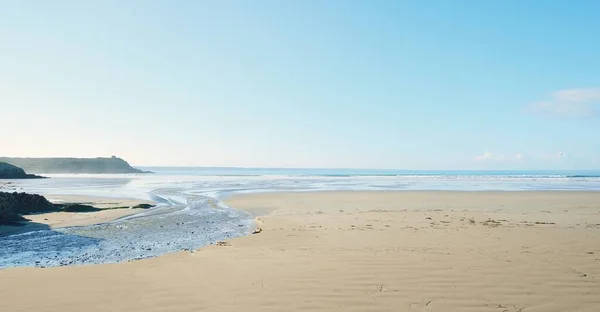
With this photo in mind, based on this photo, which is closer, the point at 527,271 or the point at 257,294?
the point at 257,294

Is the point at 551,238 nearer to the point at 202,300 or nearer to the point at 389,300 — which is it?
the point at 389,300

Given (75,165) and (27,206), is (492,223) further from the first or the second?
(75,165)

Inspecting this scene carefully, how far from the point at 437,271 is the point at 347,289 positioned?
87.3 inches

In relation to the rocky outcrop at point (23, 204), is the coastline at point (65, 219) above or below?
below

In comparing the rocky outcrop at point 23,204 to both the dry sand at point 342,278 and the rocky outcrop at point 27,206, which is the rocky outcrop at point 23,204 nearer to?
the rocky outcrop at point 27,206

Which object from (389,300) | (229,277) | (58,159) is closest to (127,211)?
(229,277)

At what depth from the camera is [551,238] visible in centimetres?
1132

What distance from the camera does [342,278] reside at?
23.5ft

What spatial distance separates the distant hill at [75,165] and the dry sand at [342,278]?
163865 mm

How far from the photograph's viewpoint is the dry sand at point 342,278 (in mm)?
5887

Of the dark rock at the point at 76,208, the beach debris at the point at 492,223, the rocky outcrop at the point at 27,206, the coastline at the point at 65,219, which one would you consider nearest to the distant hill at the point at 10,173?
the rocky outcrop at the point at 27,206

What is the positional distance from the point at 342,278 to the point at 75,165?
186 m

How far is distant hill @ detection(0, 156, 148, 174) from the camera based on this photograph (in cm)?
16250

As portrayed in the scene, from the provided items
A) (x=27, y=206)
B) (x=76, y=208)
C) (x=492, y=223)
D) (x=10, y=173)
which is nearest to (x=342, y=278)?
(x=492, y=223)
